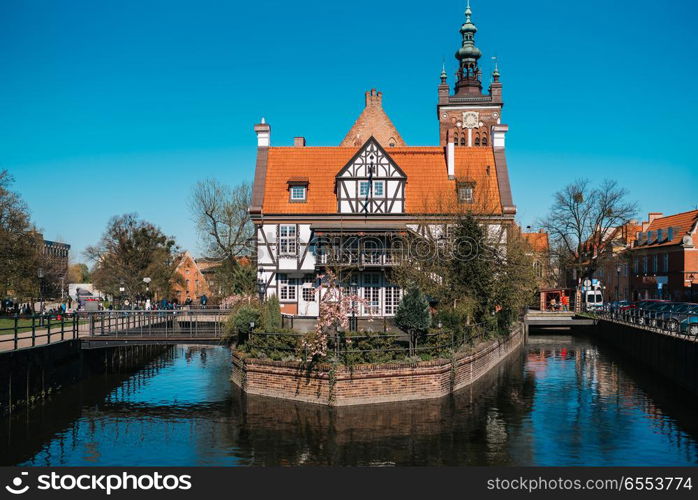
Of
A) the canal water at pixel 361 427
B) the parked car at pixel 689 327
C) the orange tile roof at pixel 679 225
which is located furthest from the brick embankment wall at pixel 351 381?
the orange tile roof at pixel 679 225

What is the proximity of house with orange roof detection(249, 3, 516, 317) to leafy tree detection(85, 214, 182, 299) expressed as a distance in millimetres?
22184

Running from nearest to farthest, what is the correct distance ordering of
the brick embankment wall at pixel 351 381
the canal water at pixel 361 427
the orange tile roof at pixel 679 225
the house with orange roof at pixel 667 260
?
the canal water at pixel 361 427 → the brick embankment wall at pixel 351 381 → the house with orange roof at pixel 667 260 → the orange tile roof at pixel 679 225

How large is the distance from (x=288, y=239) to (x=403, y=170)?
29.9 feet

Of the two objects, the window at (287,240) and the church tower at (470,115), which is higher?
the church tower at (470,115)

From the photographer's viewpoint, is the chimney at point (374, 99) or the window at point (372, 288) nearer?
the window at point (372, 288)

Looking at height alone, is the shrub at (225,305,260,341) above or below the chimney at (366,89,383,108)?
below

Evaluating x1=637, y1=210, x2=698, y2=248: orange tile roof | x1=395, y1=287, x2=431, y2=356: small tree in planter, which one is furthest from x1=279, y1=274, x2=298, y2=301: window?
x1=637, y1=210, x2=698, y2=248: orange tile roof

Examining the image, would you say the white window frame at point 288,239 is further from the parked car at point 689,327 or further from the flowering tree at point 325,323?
the parked car at point 689,327

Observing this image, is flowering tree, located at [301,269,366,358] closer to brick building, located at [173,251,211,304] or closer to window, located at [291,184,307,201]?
window, located at [291,184,307,201]

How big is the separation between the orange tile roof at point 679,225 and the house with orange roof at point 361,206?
25.2 m

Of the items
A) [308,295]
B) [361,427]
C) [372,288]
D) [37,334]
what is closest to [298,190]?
[308,295]

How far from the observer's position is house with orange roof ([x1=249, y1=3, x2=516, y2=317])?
37156mm

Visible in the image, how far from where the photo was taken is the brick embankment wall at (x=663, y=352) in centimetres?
2508

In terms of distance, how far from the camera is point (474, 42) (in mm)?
69000
